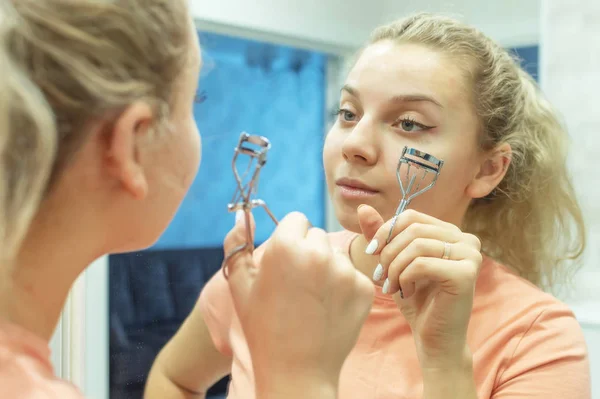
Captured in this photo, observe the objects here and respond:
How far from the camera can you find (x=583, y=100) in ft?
4.76

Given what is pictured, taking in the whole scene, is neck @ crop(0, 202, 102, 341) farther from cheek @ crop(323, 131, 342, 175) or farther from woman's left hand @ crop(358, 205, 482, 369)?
cheek @ crop(323, 131, 342, 175)

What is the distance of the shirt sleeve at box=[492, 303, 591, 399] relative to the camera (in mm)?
743

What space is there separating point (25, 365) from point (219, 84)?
1.90 meters

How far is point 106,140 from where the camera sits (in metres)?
0.46

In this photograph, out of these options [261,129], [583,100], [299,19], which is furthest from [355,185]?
[261,129]

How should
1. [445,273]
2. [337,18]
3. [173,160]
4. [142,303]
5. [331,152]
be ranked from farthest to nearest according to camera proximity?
1. [337,18]
2. [142,303]
3. [331,152]
4. [445,273]
5. [173,160]

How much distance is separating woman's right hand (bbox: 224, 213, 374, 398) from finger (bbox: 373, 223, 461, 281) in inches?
6.8

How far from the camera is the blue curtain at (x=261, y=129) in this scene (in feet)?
6.95

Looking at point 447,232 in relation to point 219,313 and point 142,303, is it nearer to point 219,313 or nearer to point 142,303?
point 219,313

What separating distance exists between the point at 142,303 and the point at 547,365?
44.7 inches

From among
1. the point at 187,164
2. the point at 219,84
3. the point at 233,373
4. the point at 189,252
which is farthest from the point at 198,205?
the point at 187,164

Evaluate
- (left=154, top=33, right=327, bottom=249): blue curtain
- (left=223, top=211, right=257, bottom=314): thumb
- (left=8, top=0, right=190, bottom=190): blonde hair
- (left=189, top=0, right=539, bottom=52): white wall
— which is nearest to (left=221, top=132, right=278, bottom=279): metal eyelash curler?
(left=223, top=211, right=257, bottom=314): thumb

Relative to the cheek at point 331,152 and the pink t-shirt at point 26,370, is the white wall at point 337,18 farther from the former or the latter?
the pink t-shirt at point 26,370

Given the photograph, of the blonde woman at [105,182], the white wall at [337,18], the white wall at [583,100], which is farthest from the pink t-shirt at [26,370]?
the white wall at [337,18]
